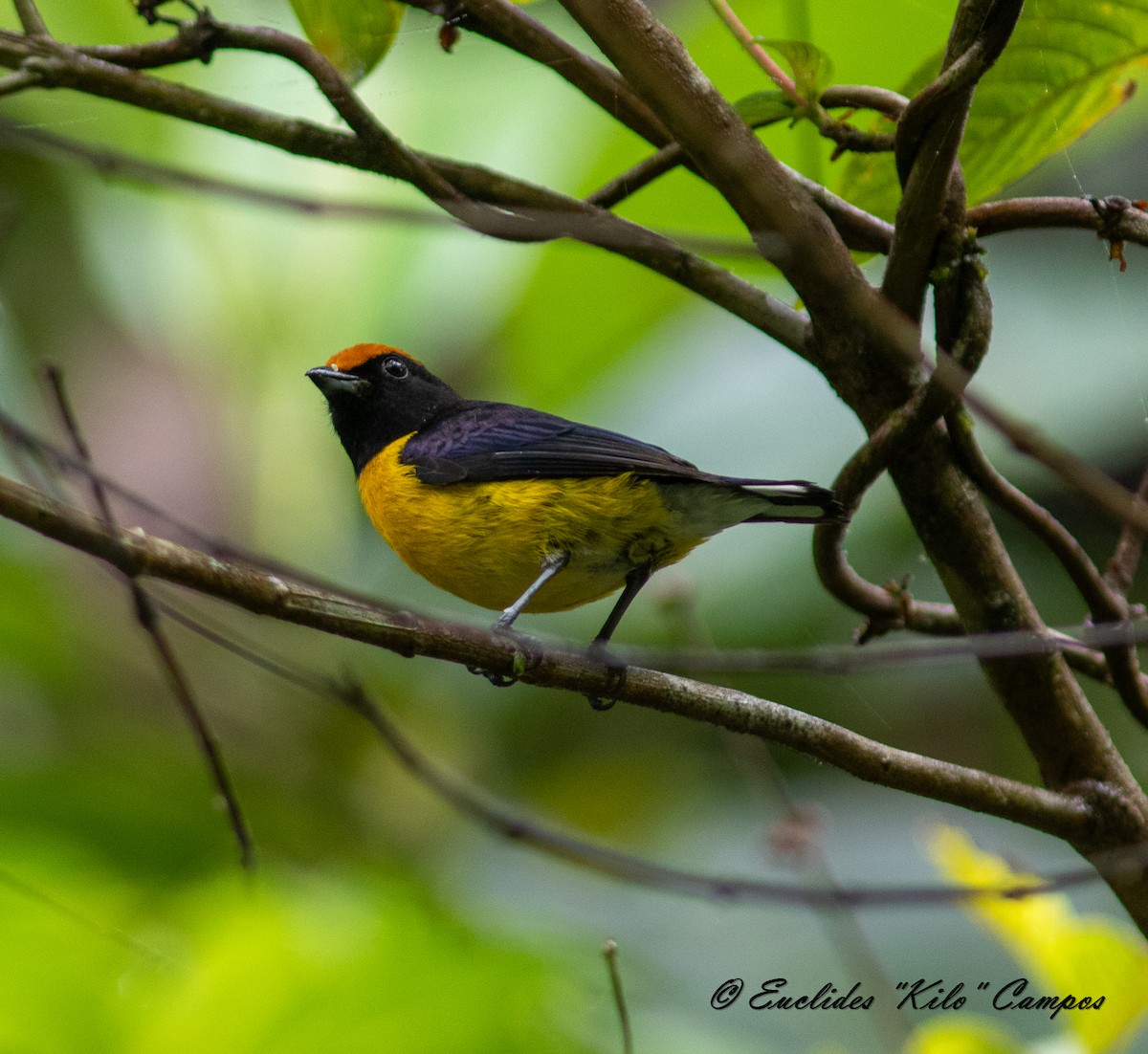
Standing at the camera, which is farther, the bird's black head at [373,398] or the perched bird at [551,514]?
the bird's black head at [373,398]

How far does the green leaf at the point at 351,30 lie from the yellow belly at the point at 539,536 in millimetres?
939

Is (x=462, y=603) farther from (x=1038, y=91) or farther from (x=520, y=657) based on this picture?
(x=1038, y=91)

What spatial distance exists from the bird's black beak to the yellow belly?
2.20 feet

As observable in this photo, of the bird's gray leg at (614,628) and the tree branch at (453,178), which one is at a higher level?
the tree branch at (453,178)

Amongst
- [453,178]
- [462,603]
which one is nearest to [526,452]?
[453,178]

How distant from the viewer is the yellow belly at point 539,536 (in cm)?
281

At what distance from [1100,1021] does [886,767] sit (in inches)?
25.4

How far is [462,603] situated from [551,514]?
6.81 feet

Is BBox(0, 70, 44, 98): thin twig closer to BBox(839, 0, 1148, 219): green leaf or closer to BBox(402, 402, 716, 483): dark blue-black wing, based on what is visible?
BBox(402, 402, 716, 483): dark blue-black wing

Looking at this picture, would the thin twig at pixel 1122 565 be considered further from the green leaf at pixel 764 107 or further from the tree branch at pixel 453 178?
the green leaf at pixel 764 107

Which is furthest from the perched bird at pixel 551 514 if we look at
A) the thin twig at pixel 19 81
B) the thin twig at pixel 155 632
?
the thin twig at pixel 19 81

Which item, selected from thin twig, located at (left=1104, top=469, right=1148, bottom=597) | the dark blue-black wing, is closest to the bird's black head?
the dark blue-black wing

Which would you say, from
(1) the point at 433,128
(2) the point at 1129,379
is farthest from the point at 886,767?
(1) the point at 433,128

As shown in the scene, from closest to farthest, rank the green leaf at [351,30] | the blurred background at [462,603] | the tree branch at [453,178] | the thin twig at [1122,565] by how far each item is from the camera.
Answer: the tree branch at [453,178] → the green leaf at [351,30] → the thin twig at [1122,565] → the blurred background at [462,603]
